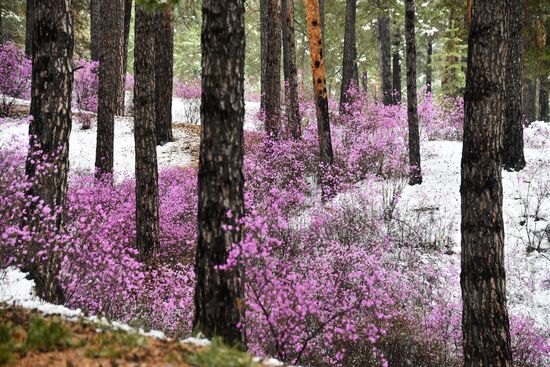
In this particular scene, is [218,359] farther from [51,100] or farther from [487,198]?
[51,100]

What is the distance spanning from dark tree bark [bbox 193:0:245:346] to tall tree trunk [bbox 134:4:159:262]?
15.3ft

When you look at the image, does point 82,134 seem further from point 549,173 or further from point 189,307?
point 549,173

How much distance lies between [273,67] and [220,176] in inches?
383

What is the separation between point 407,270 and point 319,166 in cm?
469

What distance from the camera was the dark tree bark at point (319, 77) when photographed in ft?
37.5

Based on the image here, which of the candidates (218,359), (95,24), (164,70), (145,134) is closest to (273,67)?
(164,70)

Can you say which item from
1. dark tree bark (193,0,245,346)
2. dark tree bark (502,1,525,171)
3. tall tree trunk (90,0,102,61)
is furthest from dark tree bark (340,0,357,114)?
dark tree bark (193,0,245,346)

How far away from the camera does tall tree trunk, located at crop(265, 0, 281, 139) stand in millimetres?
13023

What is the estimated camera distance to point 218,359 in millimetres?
2826

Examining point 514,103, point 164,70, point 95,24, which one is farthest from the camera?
point 95,24

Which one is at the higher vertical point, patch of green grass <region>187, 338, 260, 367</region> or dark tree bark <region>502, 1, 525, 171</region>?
dark tree bark <region>502, 1, 525, 171</region>

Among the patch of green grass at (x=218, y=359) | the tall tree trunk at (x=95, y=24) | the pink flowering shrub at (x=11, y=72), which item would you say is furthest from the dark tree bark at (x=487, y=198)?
the pink flowering shrub at (x=11, y=72)

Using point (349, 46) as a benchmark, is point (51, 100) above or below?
below

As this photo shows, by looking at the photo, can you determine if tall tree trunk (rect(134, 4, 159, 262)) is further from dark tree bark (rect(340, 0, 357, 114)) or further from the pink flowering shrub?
dark tree bark (rect(340, 0, 357, 114))
